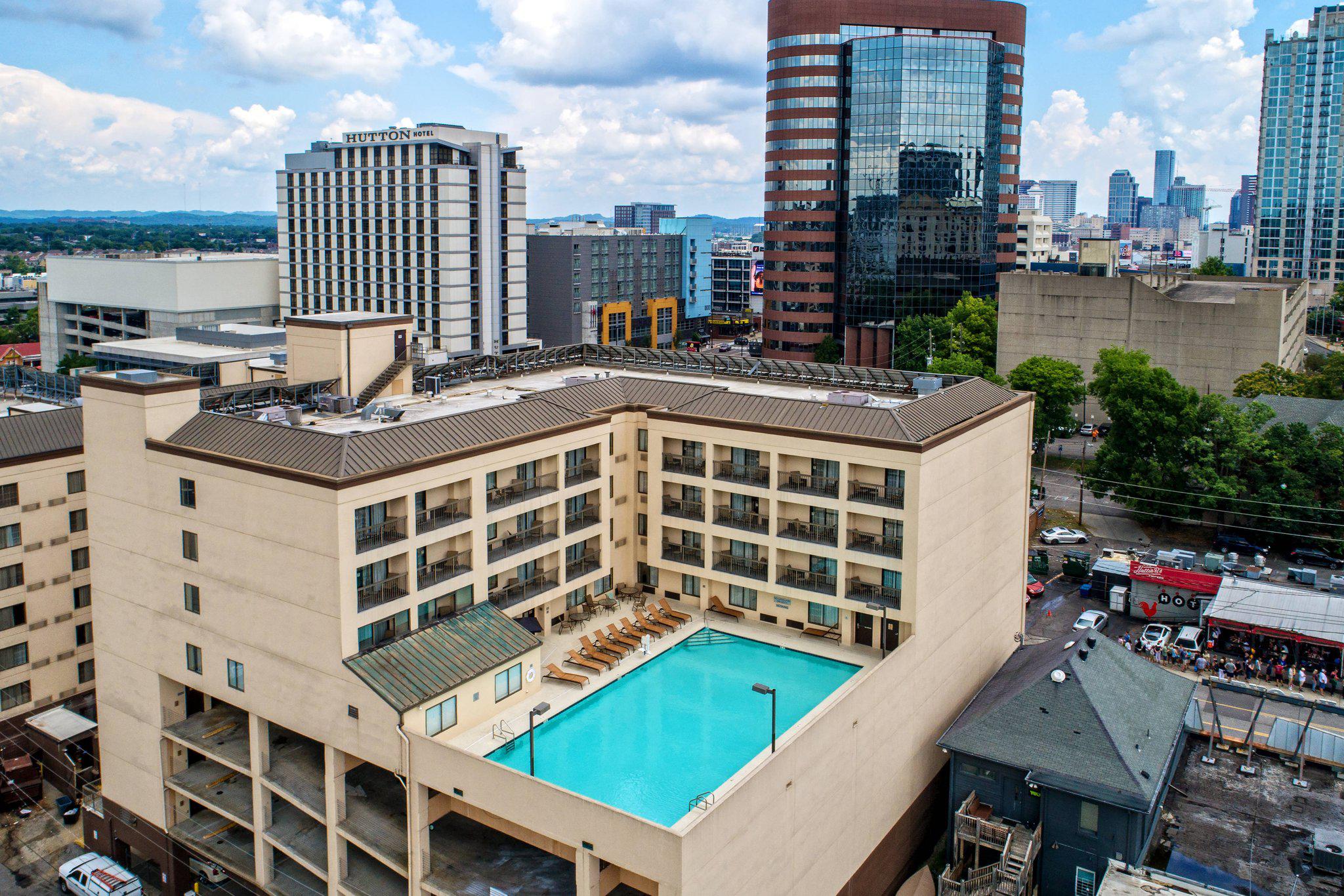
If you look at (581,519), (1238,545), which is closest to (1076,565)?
(1238,545)

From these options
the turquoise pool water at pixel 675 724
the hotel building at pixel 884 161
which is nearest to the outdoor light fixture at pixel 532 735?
the turquoise pool water at pixel 675 724

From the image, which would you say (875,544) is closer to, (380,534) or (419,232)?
(380,534)

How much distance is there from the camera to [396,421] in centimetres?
4988

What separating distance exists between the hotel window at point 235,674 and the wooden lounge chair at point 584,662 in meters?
13.8

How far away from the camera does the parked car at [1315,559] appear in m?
85.5

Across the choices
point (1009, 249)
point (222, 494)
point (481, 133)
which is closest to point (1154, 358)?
point (1009, 249)

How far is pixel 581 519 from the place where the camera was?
2096 inches

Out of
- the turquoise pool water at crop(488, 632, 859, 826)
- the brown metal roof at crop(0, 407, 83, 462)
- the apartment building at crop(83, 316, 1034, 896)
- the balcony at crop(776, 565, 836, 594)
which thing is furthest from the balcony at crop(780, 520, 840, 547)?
the brown metal roof at crop(0, 407, 83, 462)

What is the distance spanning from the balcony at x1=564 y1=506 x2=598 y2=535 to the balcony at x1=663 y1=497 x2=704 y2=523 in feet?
13.1

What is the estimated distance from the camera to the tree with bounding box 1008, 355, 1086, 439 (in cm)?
11187

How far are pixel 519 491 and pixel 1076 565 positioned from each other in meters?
55.4

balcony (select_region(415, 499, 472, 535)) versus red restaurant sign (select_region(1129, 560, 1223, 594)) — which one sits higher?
balcony (select_region(415, 499, 472, 535))

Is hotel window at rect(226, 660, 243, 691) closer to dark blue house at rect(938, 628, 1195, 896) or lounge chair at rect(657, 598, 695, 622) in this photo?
lounge chair at rect(657, 598, 695, 622)

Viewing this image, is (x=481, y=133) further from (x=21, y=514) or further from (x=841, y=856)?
(x=841, y=856)
